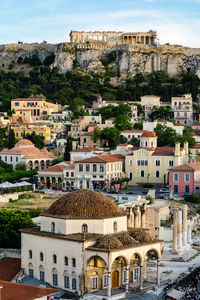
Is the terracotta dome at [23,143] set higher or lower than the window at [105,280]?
higher

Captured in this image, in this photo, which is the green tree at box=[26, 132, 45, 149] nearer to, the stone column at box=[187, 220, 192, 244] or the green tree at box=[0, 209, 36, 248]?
the stone column at box=[187, 220, 192, 244]

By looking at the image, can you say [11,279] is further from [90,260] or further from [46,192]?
[46,192]

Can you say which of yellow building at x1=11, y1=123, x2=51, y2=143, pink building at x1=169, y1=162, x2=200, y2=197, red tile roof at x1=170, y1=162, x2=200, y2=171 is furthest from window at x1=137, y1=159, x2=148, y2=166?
yellow building at x1=11, y1=123, x2=51, y2=143

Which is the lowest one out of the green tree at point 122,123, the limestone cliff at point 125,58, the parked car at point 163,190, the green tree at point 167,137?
the parked car at point 163,190

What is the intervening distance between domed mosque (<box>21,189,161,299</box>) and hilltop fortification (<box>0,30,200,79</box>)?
9821 centimetres

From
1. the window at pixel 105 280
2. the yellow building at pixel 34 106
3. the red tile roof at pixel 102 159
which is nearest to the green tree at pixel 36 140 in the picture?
the yellow building at pixel 34 106

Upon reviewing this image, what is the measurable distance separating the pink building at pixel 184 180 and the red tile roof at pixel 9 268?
32459 millimetres

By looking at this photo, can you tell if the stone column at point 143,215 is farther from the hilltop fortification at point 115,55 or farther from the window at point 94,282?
the hilltop fortification at point 115,55

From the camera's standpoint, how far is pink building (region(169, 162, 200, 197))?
250 feet

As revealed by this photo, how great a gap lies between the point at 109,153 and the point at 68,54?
58.9 m

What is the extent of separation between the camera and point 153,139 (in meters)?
87.4

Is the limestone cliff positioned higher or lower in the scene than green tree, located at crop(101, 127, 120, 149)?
higher

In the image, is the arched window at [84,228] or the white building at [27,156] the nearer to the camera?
the arched window at [84,228]

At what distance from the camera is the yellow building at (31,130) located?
107438 millimetres
